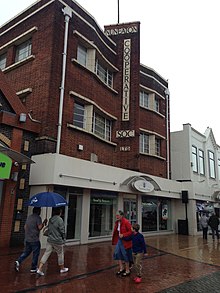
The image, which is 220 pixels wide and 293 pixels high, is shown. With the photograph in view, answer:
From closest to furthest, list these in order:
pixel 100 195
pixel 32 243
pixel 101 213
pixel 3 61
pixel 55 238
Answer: pixel 55 238 < pixel 32 243 < pixel 100 195 < pixel 101 213 < pixel 3 61

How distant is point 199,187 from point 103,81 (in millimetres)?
11525

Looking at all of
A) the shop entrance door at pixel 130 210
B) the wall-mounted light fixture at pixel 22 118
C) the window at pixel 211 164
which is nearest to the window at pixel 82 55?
the wall-mounted light fixture at pixel 22 118

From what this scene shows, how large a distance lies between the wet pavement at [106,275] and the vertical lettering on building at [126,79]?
8.81 meters

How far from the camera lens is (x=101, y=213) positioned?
15047 mm

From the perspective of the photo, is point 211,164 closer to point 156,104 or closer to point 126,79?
point 156,104

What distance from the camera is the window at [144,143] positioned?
67.0 ft

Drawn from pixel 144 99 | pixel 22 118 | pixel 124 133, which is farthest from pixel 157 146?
pixel 22 118

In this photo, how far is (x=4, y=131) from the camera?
11766 mm

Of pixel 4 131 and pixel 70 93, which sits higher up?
pixel 70 93

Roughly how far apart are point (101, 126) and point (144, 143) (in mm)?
4920

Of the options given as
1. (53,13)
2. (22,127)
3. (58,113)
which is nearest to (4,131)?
(22,127)

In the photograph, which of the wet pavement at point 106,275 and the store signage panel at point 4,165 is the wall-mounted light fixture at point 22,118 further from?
the wet pavement at point 106,275

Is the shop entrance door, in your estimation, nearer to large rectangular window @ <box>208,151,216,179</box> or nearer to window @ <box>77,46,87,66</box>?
window @ <box>77,46,87,66</box>

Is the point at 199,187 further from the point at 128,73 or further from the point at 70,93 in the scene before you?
the point at 70,93
